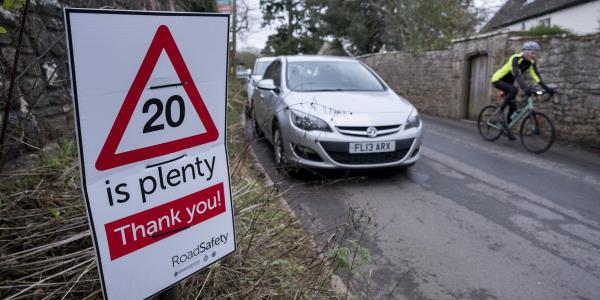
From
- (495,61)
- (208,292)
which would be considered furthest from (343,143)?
(495,61)

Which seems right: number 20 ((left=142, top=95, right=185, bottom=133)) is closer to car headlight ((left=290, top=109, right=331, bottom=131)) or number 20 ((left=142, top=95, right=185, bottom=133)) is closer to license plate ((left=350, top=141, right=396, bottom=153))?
car headlight ((left=290, top=109, right=331, bottom=131))

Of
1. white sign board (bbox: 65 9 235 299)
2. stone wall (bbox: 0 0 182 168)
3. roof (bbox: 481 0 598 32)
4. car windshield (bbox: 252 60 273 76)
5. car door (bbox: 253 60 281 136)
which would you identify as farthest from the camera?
roof (bbox: 481 0 598 32)

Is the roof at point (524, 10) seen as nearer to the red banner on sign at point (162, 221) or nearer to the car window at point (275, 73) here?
the car window at point (275, 73)

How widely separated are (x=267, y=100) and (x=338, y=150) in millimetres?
2049

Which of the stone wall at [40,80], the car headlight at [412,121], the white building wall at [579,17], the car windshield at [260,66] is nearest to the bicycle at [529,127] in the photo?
the car headlight at [412,121]

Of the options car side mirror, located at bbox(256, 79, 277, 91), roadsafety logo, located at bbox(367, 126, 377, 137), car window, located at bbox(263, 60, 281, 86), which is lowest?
roadsafety logo, located at bbox(367, 126, 377, 137)

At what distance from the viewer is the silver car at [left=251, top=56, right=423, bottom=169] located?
195 inches

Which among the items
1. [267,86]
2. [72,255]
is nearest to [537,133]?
[267,86]

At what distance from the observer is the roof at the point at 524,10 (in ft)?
88.5

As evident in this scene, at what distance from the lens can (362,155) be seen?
5012 millimetres

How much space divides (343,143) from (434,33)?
14.0 metres

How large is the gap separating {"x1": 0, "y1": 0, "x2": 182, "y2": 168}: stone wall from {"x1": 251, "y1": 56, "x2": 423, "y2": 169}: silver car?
199 centimetres

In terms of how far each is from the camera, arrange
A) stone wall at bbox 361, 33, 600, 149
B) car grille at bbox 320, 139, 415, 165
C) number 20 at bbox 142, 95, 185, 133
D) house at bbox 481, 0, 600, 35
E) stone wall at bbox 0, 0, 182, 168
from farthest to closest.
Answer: house at bbox 481, 0, 600, 35
stone wall at bbox 361, 33, 600, 149
car grille at bbox 320, 139, 415, 165
stone wall at bbox 0, 0, 182, 168
number 20 at bbox 142, 95, 185, 133

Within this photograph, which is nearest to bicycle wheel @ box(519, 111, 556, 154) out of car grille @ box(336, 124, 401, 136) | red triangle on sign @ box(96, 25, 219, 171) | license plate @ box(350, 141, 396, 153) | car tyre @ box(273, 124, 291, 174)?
license plate @ box(350, 141, 396, 153)
